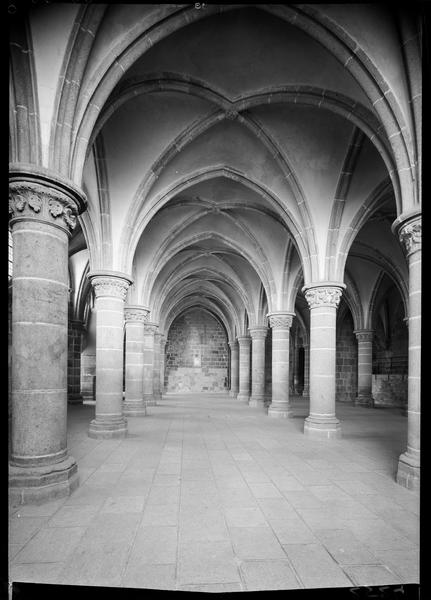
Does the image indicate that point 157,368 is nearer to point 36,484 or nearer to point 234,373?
point 234,373

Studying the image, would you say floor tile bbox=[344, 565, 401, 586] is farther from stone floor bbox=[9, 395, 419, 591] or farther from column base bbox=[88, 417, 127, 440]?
column base bbox=[88, 417, 127, 440]

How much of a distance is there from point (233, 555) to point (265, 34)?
7049mm

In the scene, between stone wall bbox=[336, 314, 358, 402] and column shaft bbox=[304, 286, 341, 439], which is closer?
column shaft bbox=[304, 286, 341, 439]

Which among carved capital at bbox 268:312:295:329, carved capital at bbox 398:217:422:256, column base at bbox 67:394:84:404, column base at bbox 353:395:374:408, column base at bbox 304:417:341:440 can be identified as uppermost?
carved capital at bbox 398:217:422:256

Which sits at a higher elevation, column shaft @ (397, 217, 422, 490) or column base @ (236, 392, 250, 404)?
column shaft @ (397, 217, 422, 490)

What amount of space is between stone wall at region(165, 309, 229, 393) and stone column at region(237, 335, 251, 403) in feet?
29.6

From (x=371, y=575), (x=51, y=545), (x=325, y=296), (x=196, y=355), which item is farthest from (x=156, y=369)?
(x=371, y=575)

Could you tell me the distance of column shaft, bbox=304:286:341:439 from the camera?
357 inches

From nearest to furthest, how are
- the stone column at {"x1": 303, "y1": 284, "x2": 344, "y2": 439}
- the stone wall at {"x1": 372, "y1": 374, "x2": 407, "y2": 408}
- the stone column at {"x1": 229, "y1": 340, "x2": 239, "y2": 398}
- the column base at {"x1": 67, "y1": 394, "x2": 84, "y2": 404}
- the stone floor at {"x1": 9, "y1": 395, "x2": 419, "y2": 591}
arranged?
the stone floor at {"x1": 9, "y1": 395, "x2": 419, "y2": 591} < the stone column at {"x1": 303, "y1": 284, "x2": 344, "y2": 439} < the column base at {"x1": 67, "y1": 394, "x2": 84, "y2": 404} < the stone wall at {"x1": 372, "y1": 374, "x2": 407, "y2": 408} < the stone column at {"x1": 229, "y1": 340, "x2": 239, "y2": 398}

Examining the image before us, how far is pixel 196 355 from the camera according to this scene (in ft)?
104

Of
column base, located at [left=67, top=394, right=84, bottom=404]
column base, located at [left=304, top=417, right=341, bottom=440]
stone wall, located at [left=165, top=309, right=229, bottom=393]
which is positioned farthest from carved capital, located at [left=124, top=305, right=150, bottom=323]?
stone wall, located at [left=165, top=309, right=229, bottom=393]

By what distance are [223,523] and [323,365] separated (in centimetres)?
575

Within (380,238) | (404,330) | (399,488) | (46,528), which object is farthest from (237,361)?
(46,528)
